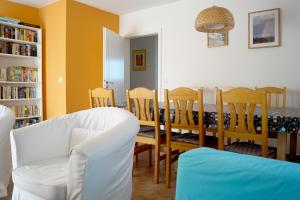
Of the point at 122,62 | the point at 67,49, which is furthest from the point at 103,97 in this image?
the point at 122,62

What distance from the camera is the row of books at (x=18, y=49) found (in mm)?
3900

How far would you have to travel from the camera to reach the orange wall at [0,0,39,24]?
13.2ft

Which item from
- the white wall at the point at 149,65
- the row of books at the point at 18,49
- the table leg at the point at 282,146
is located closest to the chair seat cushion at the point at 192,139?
the table leg at the point at 282,146

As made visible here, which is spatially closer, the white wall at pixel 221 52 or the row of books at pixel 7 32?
the white wall at pixel 221 52

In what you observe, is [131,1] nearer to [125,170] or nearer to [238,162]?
[125,170]

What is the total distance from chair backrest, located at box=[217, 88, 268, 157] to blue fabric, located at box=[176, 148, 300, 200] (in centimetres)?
114

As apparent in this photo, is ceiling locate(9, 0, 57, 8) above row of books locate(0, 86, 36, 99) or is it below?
above

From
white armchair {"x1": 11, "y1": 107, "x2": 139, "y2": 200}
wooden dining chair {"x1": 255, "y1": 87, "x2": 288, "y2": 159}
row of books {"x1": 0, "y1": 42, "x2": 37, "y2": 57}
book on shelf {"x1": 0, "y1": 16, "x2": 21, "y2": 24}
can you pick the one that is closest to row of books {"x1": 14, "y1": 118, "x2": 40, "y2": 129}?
row of books {"x1": 0, "y1": 42, "x2": 37, "y2": 57}

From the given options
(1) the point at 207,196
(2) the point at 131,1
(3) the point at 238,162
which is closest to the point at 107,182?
(1) the point at 207,196

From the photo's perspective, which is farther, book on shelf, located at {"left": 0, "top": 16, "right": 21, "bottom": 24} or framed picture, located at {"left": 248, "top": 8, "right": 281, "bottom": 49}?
book on shelf, located at {"left": 0, "top": 16, "right": 21, "bottom": 24}

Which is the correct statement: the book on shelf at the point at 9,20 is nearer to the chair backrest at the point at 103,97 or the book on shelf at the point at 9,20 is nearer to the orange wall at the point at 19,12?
the orange wall at the point at 19,12

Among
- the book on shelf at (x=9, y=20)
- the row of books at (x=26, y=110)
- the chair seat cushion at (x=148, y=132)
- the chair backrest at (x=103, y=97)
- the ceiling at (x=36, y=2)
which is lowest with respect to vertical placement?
the chair seat cushion at (x=148, y=132)

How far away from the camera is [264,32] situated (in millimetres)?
3402

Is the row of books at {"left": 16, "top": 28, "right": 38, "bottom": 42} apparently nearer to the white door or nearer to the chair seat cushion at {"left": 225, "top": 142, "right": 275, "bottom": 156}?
the white door
